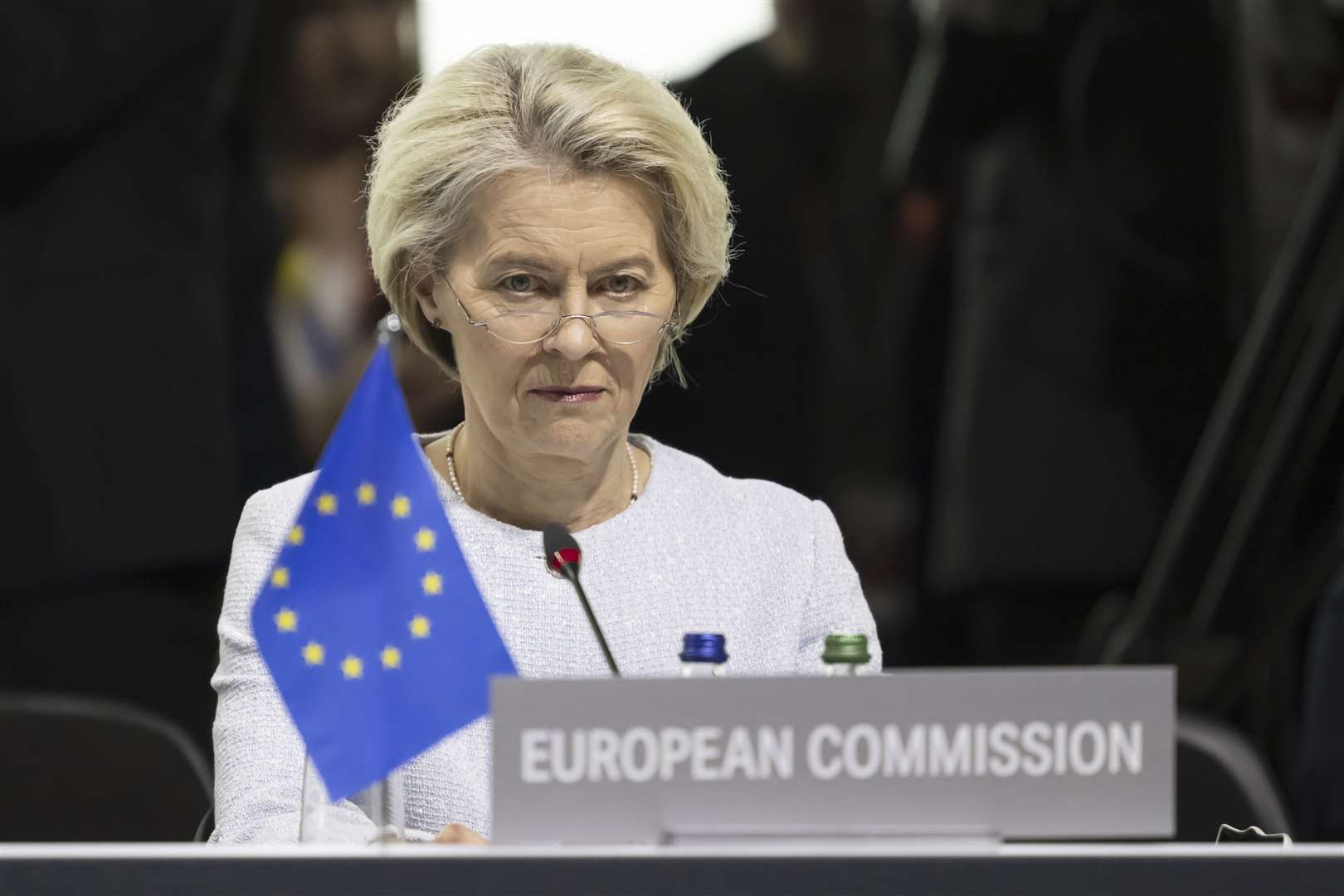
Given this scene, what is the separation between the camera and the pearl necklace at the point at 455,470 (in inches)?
68.4

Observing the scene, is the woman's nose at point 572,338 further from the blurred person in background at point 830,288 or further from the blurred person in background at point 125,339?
the blurred person in background at point 125,339

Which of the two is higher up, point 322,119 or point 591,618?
point 322,119

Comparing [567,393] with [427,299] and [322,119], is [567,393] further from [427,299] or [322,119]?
[322,119]

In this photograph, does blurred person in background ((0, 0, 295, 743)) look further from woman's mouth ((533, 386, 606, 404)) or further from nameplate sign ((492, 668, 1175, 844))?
nameplate sign ((492, 668, 1175, 844))

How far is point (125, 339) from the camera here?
2.84 meters

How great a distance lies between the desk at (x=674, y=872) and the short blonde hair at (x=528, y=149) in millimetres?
804

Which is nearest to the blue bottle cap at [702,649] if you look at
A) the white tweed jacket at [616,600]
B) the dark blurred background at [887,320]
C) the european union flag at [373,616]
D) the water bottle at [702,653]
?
the water bottle at [702,653]

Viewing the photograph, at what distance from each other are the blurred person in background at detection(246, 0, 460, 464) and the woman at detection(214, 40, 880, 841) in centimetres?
Answer: 115

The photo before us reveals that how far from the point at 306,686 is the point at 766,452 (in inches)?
72.7

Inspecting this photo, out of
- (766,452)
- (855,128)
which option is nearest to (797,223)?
(855,128)

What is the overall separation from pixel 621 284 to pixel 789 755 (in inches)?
28.1

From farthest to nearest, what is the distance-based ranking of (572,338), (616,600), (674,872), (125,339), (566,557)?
1. (125,339)
2. (616,600)
3. (572,338)
4. (566,557)
5. (674,872)

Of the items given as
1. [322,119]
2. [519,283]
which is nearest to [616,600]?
[519,283]

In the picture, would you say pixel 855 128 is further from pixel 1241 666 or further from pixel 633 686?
pixel 633 686
